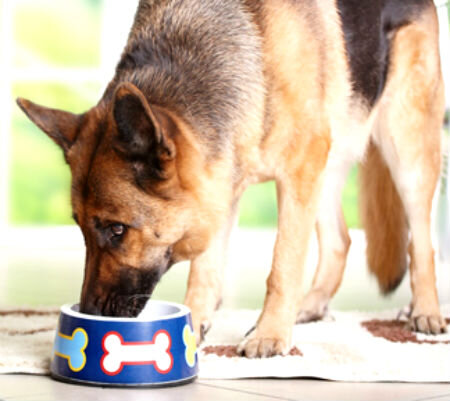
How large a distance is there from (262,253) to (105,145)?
5763mm

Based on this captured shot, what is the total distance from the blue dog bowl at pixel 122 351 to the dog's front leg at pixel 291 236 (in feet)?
1.73

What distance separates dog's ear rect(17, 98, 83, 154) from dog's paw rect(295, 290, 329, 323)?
1432 mm

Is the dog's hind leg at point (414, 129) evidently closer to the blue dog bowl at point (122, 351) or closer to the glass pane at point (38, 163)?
the blue dog bowl at point (122, 351)

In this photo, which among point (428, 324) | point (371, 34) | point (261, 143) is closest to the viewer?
point (261, 143)

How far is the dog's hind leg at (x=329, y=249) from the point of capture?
11.0 ft

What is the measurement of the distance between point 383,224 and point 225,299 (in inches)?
42.2

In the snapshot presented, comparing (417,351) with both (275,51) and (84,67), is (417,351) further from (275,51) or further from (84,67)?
(84,67)

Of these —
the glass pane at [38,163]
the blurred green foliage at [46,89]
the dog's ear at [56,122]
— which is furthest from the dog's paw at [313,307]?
the glass pane at [38,163]

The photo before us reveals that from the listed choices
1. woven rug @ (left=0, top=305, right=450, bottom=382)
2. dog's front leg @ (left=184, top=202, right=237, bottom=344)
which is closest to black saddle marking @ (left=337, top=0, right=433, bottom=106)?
dog's front leg @ (left=184, top=202, right=237, bottom=344)

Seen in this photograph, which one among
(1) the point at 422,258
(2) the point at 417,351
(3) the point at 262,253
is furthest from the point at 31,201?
(2) the point at 417,351

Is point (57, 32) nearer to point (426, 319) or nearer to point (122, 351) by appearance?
point (426, 319)

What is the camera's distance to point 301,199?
2.68 m

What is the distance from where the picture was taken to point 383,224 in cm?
357

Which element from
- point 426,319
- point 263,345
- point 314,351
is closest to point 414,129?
point 426,319
